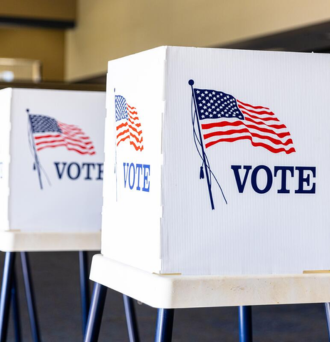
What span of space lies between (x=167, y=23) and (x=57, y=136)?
317 centimetres

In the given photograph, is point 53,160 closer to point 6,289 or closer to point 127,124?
point 6,289

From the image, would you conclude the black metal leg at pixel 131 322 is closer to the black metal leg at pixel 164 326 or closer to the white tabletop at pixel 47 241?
the white tabletop at pixel 47 241

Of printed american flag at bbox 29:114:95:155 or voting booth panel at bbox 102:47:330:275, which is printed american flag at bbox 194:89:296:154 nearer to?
voting booth panel at bbox 102:47:330:275

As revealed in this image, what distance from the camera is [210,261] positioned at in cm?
112

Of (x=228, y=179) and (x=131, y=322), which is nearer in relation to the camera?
(x=228, y=179)

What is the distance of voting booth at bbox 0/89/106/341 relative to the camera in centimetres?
208

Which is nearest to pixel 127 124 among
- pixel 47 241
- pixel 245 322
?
pixel 245 322

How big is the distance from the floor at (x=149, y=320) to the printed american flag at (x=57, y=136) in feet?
5.83

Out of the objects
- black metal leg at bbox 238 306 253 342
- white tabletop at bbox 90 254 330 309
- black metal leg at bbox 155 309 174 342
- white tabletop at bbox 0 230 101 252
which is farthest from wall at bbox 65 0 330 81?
black metal leg at bbox 155 309 174 342

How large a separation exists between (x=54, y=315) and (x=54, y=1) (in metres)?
4.10

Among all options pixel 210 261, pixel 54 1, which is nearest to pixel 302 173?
pixel 210 261

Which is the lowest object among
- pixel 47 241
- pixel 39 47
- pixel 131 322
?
pixel 131 322

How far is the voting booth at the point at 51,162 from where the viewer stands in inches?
82.0

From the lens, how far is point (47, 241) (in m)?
2.02
